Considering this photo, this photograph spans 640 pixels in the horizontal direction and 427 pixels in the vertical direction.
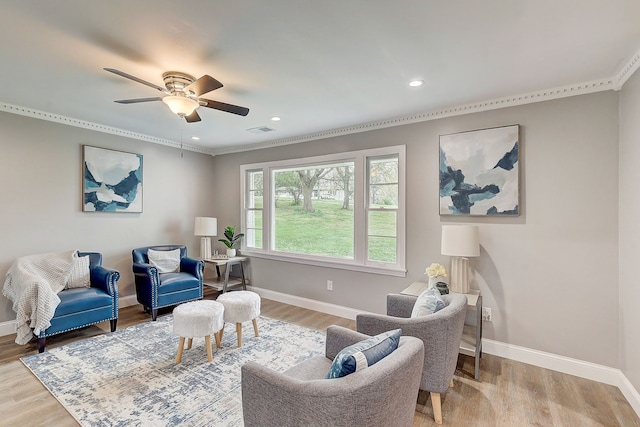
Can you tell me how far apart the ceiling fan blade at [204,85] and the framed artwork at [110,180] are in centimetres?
267

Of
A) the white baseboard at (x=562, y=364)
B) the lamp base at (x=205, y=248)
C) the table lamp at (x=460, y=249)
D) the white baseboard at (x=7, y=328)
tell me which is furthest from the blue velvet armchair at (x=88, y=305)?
the table lamp at (x=460, y=249)

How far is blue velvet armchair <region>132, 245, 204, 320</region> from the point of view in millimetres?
3822

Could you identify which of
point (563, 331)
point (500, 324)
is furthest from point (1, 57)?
point (563, 331)

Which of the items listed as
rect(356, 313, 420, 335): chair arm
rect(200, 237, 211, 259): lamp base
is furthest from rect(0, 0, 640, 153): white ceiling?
rect(200, 237, 211, 259): lamp base

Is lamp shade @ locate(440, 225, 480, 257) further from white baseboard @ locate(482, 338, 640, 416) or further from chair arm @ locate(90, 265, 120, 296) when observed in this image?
chair arm @ locate(90, 265, 120, 296)

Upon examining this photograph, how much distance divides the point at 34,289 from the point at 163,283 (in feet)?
4.16

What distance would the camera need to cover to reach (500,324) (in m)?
2.99

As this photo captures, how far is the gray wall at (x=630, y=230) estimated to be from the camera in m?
2.19

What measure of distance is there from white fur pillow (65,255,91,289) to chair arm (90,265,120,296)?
0.06 meters

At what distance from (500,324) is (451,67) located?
249 centimetres

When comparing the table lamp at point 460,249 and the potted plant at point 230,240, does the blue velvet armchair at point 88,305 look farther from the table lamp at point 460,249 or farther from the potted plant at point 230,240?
the table lamp at point 460,249

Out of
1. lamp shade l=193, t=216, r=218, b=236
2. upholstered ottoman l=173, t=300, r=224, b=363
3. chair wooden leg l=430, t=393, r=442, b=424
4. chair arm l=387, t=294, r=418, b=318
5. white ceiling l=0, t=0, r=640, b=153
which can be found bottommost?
chair wooden leg l=430, t=393, r=442, b=424

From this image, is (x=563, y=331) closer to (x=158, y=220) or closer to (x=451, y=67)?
(x=451, y=67)

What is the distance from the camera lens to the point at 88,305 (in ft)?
10.5
